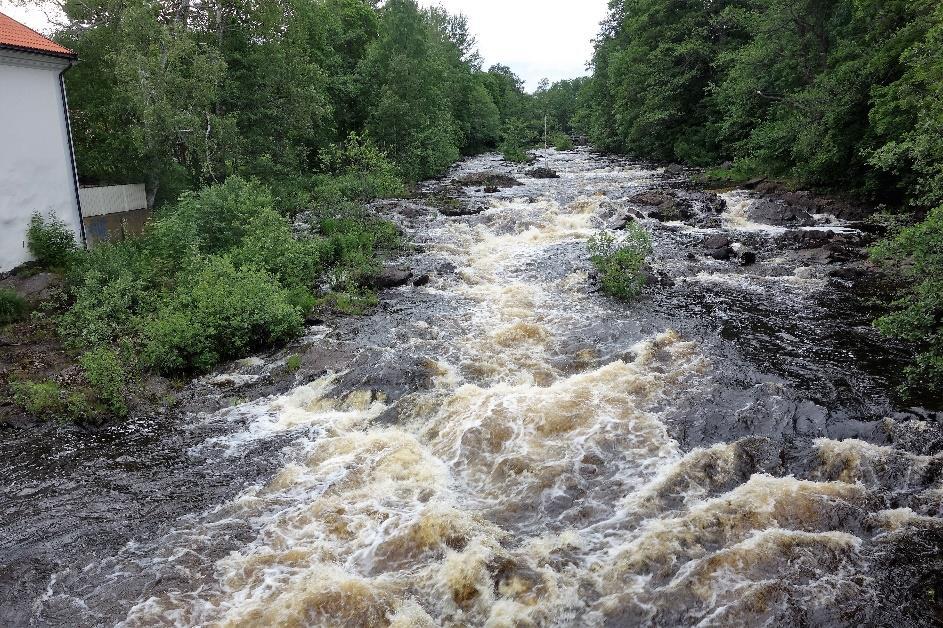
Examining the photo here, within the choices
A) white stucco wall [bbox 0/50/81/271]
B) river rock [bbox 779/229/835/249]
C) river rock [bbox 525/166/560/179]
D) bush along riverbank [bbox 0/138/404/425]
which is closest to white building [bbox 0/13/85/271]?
white stucco wall [bbox 0/50/81/271]

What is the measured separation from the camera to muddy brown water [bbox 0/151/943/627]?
22.1 feet

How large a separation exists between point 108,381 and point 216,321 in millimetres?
2716

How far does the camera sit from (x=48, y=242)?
17.9 m

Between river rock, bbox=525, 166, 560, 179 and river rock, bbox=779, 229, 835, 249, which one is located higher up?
river rock, bbox=525, 166, 560, 179

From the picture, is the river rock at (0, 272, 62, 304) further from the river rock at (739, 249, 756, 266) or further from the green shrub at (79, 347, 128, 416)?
the river rock at (739, 249, 756, 266)

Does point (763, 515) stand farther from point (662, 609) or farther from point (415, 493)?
point (415, 493)

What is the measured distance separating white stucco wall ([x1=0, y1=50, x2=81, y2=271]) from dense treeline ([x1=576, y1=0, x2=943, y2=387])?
21343 millimetres

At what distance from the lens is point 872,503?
7.86 meters

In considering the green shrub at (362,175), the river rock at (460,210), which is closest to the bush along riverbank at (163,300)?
the green shrub at (362,175)

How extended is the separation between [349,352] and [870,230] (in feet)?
64.2

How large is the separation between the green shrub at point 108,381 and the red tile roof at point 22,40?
1113 centimetres

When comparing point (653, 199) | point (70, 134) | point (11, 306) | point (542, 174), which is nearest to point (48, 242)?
point (11, 306)

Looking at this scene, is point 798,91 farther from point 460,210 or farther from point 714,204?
point 460,210

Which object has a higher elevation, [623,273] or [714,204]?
[714,204]
